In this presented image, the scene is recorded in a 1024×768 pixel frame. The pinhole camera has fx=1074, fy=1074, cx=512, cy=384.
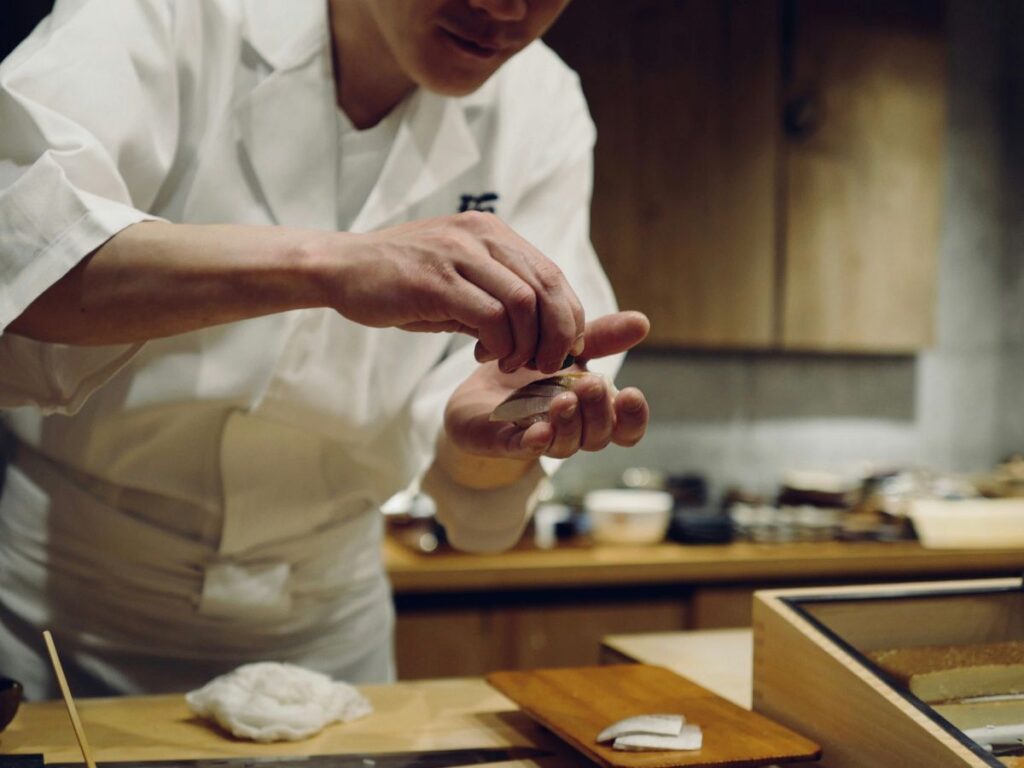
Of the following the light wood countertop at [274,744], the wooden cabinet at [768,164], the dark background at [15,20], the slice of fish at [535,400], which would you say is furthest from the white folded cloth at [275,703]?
the dark background at [15,20]

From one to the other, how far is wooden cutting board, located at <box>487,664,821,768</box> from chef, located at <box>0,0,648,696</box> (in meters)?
0.27

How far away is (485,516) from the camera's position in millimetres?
1532

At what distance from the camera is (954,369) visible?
13.7 ft

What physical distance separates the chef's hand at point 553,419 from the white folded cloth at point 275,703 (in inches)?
13.0

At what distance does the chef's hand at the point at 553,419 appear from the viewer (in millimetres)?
1079

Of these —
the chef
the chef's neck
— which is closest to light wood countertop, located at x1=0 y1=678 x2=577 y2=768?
the chef

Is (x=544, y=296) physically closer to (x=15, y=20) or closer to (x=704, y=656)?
(x=704, y=656)

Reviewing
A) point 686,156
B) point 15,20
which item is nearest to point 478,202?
point 686,156

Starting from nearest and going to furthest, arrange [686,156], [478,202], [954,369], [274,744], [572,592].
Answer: [274,744]
[478,202]
[572,592]
[686,156]
[954,369]

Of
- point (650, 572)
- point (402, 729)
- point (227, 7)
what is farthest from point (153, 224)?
point (650, 572)

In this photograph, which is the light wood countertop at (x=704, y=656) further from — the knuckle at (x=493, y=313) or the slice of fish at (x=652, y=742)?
the knuckle at (x=493, y=313)

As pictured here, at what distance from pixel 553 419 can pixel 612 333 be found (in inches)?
6.6

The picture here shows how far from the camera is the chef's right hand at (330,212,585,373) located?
98 cm

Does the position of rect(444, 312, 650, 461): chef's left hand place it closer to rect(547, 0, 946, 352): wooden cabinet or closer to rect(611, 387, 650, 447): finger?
rect(611, 387, 650, 447): finger
